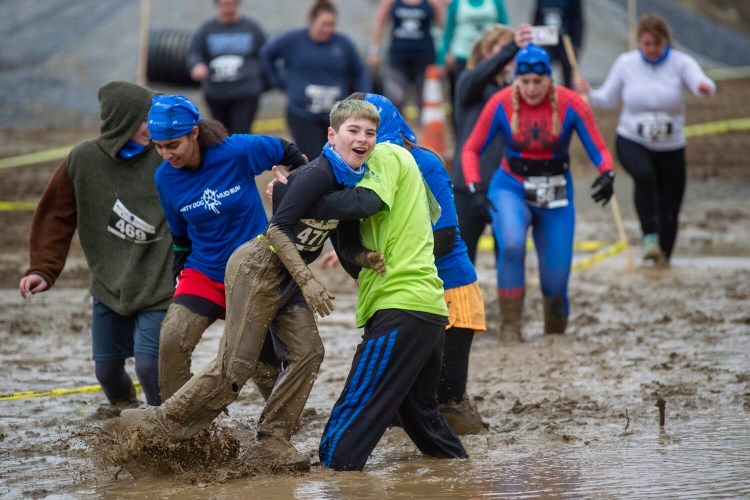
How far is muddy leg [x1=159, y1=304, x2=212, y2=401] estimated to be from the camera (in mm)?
5969

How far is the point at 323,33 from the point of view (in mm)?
12430

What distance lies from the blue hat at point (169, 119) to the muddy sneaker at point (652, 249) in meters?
6.61

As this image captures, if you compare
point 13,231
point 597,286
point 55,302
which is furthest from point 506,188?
point 13,231

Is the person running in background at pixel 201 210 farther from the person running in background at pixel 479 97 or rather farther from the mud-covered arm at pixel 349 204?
the person running in background at pixel 479 97

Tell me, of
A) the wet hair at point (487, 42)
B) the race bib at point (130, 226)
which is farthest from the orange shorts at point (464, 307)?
the wet hair at point (487, 42)

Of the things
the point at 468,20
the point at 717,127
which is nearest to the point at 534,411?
the point at 468,20

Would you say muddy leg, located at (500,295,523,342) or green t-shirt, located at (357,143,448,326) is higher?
green t-shirt, located at (357,143,448,326)

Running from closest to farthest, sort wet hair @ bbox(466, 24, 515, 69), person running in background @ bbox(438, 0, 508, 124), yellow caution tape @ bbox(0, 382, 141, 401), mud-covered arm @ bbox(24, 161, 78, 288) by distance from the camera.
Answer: mud-covered arm @ bbox(24, 161, 78, 288), yellow caution tape @ bbox(0, 382, 141, 401), wet hair @ bbox(466, 24, 515, 69), person running in background @ bbox(438, 0, 508, 124)

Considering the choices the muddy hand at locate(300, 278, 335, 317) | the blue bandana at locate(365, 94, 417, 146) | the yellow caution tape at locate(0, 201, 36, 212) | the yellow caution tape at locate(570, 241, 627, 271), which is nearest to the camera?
the muddy hand at locate(300, 278, 335, 317)

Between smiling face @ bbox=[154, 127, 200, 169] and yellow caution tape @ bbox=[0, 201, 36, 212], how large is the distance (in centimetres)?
855

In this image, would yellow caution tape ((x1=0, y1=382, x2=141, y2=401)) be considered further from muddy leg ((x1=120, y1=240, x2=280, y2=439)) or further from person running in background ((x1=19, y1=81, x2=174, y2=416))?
muddy leg ((x1=120, y1=240, x2=280, y2=439))

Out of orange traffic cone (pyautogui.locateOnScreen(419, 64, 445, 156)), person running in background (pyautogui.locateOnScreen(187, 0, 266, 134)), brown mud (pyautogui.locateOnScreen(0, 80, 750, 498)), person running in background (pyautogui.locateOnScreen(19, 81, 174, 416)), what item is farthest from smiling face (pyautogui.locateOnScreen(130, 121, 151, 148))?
orange traffic cone (pyautogui.locateOnScreen(419, 64, 445, 156))

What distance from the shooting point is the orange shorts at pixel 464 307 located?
6.18 metres

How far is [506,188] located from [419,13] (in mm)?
7013
